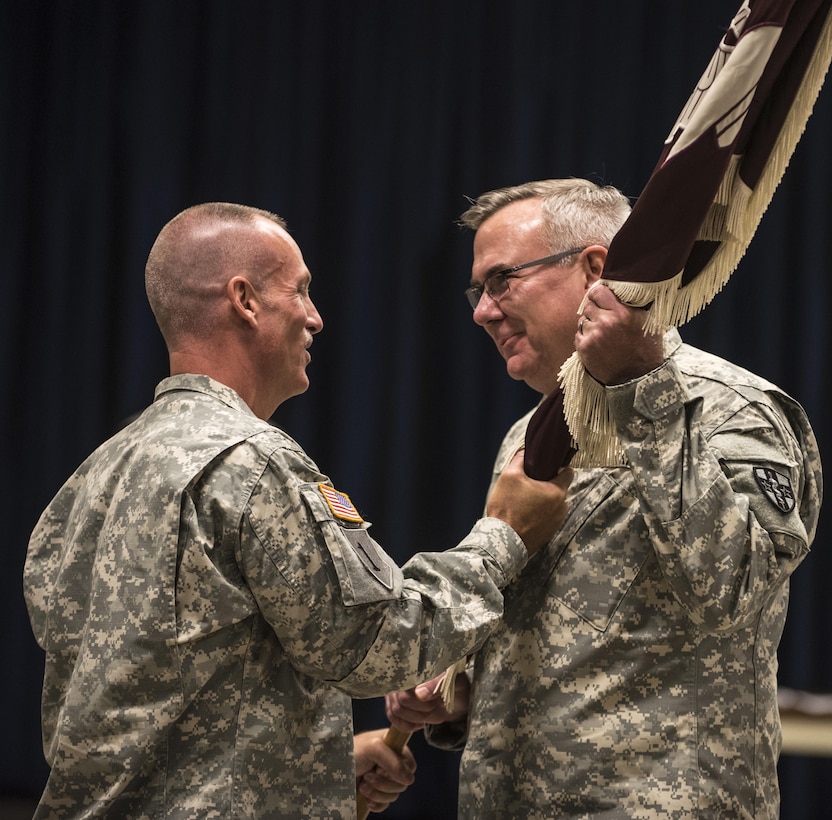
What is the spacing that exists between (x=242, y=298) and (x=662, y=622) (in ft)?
2.82

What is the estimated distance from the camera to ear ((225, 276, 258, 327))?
1865mm

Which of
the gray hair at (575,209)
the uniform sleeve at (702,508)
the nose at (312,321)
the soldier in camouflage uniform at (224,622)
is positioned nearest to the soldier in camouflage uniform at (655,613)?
the uniform sleeve at (702,508)

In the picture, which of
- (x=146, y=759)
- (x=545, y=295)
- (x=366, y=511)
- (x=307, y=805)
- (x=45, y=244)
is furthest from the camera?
(x=45, y=244)

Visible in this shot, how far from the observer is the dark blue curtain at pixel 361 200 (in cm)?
338

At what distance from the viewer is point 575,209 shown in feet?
6.99

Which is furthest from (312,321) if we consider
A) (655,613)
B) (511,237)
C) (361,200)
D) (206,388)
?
(361,200)

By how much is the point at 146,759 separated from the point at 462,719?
2.55ft

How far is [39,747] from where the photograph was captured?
365 centimetres

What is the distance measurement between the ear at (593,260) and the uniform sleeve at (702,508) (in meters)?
0.51

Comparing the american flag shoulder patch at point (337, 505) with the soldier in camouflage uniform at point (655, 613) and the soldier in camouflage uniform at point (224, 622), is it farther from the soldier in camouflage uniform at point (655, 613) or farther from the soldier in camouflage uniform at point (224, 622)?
the soldier in camouflage uniform at point (655, 613)

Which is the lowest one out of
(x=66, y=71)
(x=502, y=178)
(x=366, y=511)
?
(x=366, y=511)

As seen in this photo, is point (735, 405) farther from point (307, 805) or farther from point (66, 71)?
point (66, 71)

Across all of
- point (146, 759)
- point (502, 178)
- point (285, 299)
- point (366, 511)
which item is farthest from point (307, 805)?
point (502, 178)

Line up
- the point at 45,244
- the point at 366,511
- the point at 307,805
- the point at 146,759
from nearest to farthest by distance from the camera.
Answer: the point at 146,759 < the point at 307,805 < the point at 366,511 < the point at 45,244
